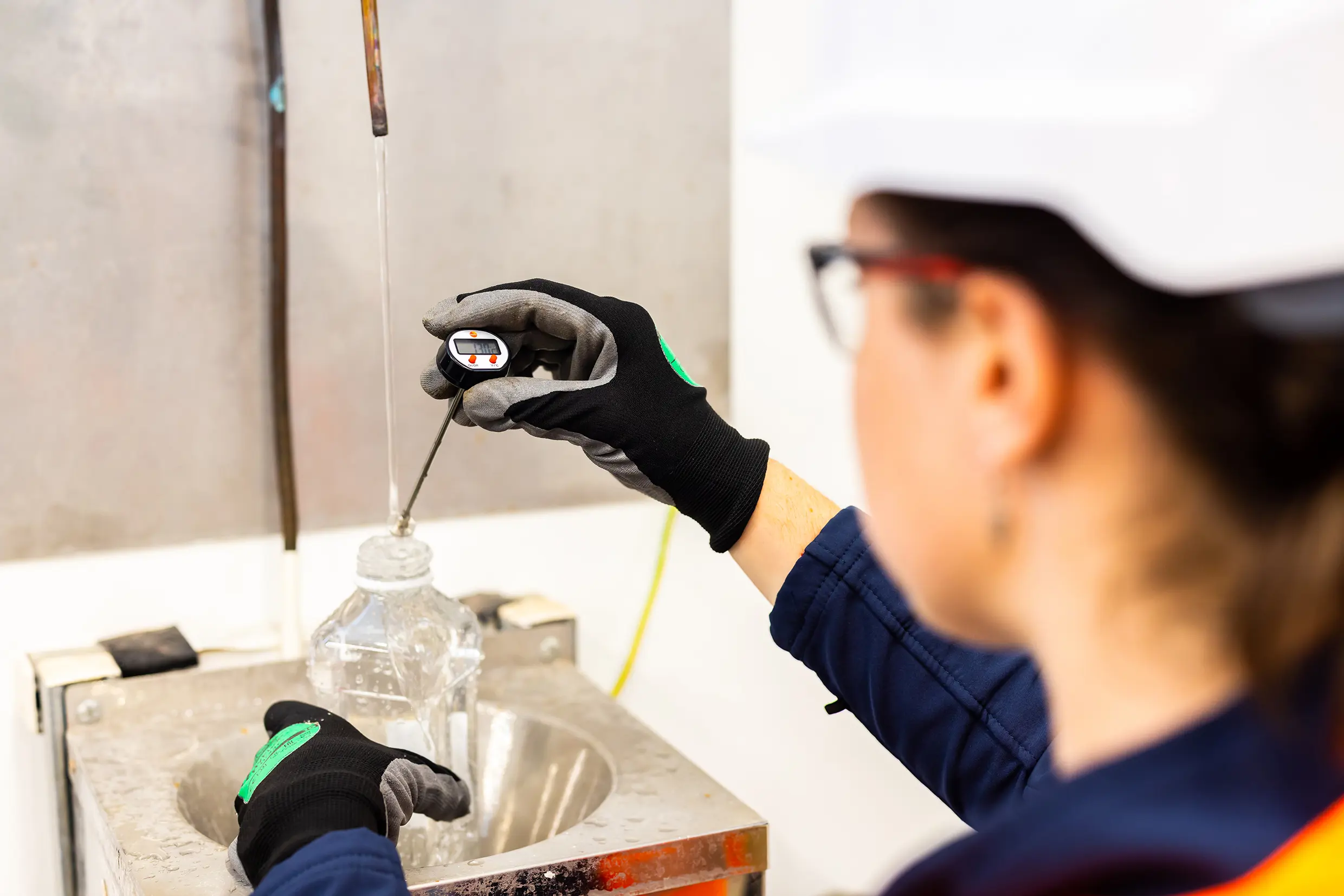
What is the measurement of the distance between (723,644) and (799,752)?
17 centimetres

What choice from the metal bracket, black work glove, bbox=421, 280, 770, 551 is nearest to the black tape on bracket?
the metal bracket

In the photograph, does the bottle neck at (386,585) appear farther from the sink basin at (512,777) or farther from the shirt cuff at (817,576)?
the shirt cuff at (817,576)

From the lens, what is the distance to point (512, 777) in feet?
4.09

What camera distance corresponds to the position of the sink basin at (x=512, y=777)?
3.68 feet

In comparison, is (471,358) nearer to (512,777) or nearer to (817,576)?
(817,576)

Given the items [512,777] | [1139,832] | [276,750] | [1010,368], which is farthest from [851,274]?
[512,777]

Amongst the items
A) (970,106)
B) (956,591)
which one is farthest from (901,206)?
(956,591)

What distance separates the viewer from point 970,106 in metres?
0.47

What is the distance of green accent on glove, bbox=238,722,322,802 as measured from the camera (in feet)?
2.93

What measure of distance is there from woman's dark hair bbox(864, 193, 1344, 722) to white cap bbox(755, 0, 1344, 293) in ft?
0.06

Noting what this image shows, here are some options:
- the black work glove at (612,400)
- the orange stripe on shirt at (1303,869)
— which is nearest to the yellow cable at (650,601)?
the black work glove at (612,400)

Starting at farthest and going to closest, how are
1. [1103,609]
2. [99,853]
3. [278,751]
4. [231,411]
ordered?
[231,411] → [99,853] → [278,751] → [1103,609]

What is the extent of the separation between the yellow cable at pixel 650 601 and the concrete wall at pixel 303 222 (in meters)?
0.09

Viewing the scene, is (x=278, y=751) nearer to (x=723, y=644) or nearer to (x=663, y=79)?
(x=723, y=644)
